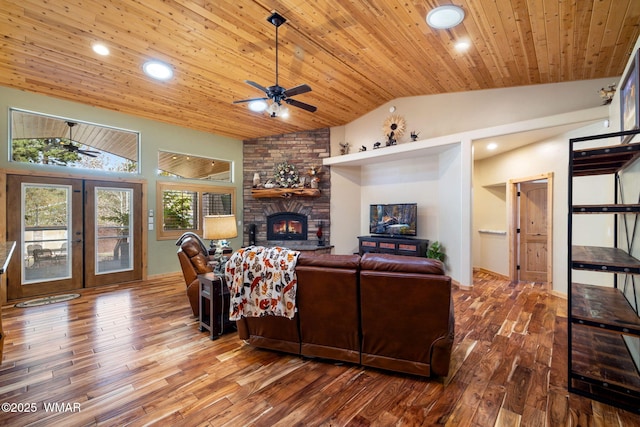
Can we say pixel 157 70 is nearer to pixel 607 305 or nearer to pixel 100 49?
pixel 100 49

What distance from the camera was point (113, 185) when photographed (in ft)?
16.8

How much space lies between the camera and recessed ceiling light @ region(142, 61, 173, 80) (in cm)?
377

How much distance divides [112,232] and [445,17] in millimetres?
6191

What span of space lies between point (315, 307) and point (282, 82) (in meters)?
3.66

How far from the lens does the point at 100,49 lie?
339cm

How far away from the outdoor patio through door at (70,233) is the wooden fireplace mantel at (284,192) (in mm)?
2487

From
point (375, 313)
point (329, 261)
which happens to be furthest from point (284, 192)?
point (375, 313)

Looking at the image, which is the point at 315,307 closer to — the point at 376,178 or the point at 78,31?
the point at 78,31

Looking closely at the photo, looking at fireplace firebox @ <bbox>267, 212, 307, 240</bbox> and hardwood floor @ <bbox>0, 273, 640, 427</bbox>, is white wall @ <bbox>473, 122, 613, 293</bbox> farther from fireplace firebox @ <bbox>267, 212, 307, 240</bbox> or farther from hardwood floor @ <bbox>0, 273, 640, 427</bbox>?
fireplace firebox @ <bbox>267, 212, 307, 240</bbox>

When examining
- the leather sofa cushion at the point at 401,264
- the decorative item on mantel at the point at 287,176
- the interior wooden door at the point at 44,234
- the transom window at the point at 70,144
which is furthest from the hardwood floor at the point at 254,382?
the decorative item on mantel at the point at 287,176

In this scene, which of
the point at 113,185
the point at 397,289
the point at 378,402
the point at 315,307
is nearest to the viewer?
the point at 378,402

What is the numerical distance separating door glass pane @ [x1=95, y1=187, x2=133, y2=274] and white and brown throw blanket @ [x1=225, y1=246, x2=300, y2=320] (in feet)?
13.1

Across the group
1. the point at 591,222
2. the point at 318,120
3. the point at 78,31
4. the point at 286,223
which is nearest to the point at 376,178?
the point at 318,120

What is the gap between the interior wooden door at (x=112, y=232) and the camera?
488 cm
